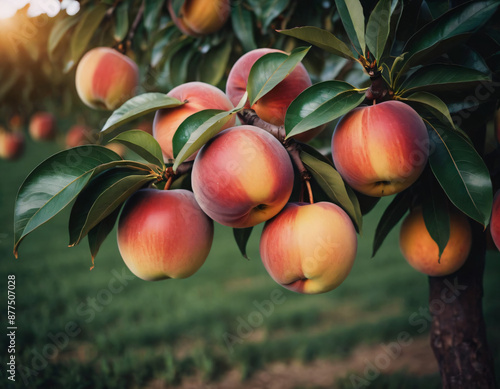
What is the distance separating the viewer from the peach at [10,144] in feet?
9.08

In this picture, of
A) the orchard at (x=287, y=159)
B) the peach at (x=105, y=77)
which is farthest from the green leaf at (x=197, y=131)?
the peach at (x=105, y=77)

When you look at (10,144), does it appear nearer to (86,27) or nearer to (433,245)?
(86,27)

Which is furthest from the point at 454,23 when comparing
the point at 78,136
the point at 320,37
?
the point at 78,136

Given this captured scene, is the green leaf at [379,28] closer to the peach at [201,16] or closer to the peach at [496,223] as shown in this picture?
the peach at [496,223]

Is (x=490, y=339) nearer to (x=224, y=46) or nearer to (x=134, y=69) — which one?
(x=224, y=46)

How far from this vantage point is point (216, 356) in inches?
86.2

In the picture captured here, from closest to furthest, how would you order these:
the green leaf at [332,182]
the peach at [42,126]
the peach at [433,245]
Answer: the green leaf at [332,182]
the peach at [433,245]
the peach at [42,126]

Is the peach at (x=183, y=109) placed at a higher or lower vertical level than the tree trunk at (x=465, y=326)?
higher

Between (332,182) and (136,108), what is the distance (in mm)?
341

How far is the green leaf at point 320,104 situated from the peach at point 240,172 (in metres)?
0.05

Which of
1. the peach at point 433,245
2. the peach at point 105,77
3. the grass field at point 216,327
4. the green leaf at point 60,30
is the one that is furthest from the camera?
the grass field at point 216,327

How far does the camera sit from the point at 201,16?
47.4 inches

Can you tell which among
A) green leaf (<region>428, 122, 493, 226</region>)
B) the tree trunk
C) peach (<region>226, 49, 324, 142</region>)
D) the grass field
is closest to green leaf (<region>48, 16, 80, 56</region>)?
the grass field

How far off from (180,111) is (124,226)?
222 millimetres
